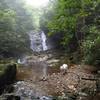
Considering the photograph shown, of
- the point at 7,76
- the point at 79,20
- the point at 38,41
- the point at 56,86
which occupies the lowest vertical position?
the point at 56,86

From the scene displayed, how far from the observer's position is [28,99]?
10422 millimetres

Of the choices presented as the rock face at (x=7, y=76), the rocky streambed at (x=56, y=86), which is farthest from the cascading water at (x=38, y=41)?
the rock face at (x=7, y=76)

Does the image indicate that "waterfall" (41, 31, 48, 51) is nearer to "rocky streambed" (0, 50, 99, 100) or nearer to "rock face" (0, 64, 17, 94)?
"rocky streambed" (0, 50, 99, 100)

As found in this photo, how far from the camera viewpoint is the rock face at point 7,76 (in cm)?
1219

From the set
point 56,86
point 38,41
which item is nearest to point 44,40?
point 38,41

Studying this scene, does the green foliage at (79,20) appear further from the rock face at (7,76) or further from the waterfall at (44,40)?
the rock face at (7,76)

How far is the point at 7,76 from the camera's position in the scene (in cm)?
1289

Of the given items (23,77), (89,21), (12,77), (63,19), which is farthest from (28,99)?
(89,21)

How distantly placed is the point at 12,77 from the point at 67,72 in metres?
3.99

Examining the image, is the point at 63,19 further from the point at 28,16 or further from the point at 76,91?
the point at 28,16

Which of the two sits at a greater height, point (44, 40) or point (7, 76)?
point (44, 40)

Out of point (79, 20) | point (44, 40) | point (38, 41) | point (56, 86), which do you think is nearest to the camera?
point (56, 86)

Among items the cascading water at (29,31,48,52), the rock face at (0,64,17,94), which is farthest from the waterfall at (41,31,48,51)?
the rock face at (0,64,17,94)

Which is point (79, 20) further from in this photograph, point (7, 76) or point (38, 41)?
point (7, 76)
